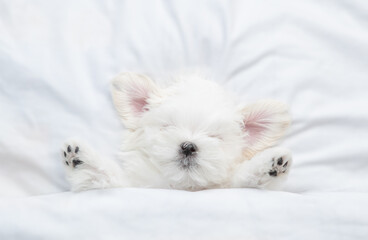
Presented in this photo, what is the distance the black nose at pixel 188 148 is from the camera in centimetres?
142

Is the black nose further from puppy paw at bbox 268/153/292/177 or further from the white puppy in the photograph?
puppy paw at bbox 268/153/292/177

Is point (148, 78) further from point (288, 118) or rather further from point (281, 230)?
point (281, 230)

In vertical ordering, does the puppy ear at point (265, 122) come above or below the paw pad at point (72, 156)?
above

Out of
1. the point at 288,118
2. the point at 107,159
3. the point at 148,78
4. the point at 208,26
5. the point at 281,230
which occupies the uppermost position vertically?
the point at 208,26

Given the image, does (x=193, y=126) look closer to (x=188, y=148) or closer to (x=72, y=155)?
(x=188, y=148)

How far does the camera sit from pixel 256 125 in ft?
5.28

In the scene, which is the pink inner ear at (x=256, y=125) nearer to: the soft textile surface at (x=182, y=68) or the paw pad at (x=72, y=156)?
the soft textile surface at (x=182, y=68)

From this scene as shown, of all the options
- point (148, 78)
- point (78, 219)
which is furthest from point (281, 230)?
point (148, 78)

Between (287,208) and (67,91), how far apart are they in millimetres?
902

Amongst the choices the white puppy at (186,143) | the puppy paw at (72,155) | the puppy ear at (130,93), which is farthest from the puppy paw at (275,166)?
the puppy paw at (72,155)

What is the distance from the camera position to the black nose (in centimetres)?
142

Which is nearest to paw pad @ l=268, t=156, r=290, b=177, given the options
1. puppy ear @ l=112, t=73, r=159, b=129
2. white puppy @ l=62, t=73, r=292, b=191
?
white puppy @ l=62, t=73, r=292, b=191

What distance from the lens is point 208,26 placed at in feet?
5.59

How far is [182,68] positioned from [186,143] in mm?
394
